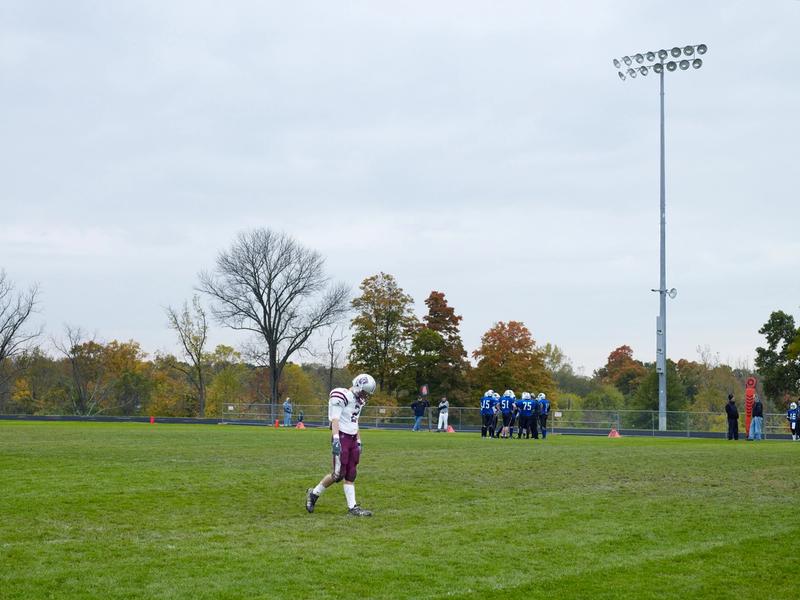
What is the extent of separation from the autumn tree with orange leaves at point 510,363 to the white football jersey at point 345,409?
60.1 metres

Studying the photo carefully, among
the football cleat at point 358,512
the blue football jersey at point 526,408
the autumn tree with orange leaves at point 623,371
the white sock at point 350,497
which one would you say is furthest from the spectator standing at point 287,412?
the autumn tree with orange leaves at point 623,371

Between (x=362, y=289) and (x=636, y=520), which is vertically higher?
(x=362, y=289)

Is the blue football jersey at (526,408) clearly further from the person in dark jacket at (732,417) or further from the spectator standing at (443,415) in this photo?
the spectator standing at (443,415)

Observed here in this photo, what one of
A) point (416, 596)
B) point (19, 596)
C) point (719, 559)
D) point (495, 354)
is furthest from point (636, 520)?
point (495, 354)

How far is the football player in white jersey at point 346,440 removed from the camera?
1242 cm

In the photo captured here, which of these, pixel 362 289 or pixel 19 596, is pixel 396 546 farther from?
pixel 362 289

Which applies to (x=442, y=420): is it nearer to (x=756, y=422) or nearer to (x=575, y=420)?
(x=575, y=420)

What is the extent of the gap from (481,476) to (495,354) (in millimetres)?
56837

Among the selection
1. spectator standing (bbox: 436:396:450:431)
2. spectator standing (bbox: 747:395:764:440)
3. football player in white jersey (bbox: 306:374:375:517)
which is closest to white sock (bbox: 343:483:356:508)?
football player in white jersey (bbox: 306:374:375:517)

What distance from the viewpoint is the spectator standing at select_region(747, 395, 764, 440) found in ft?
128

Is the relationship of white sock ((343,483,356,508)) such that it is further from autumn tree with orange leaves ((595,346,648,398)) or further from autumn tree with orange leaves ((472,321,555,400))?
autumn tree with orange leaves ((595,346,648,398))

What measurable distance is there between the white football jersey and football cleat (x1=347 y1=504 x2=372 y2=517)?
102cm

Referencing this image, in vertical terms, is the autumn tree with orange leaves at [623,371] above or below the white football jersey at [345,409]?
above

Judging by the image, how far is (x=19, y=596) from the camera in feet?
24.5
